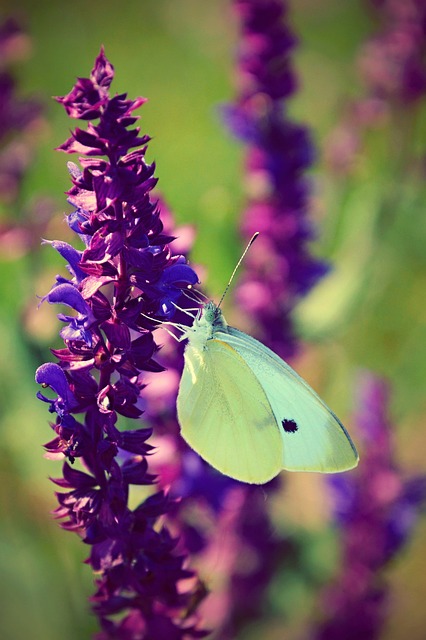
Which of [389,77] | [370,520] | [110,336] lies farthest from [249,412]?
[389,77]

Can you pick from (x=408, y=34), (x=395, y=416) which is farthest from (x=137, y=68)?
(x=395, y=416)

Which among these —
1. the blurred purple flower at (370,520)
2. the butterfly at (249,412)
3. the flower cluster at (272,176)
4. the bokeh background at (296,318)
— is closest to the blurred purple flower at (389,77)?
the bokeh background at (296,318)

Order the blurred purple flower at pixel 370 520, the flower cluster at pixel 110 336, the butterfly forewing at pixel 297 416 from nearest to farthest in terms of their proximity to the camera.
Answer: the flower cluster at pixel 110 336, the butterfly forewing at pixel 297 416, the blurred purple flower at pixel 370 520

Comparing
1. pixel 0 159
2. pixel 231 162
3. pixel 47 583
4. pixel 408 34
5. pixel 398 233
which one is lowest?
pixel 47 583

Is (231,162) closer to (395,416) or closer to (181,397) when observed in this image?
(395,416)

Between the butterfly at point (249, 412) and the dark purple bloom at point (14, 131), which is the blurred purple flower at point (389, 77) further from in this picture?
the butterfly at point (249, 412)

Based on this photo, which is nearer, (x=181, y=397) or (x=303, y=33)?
(x=181, y=397)
